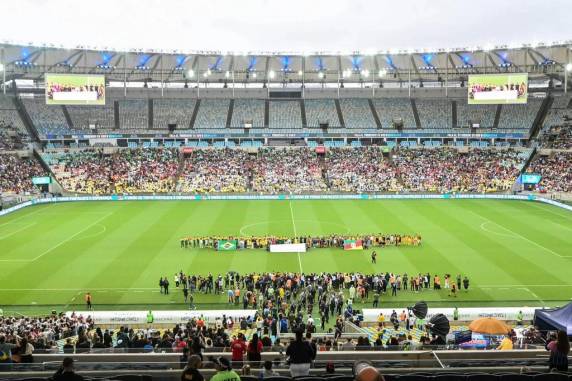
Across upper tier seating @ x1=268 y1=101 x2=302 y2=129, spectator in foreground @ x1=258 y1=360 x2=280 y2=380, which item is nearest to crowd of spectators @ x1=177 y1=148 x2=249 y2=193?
upper tier seating @ x1=268 y1=101 x2=302 y2=129

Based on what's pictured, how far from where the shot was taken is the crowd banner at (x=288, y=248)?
37500 mm

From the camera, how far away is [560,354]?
31.5 feet

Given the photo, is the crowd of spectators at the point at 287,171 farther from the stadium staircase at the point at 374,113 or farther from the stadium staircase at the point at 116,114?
the stadium staircase at the point at 116,114

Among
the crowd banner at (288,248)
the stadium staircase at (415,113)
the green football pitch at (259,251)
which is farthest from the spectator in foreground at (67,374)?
the stadium staircase at (415,113)

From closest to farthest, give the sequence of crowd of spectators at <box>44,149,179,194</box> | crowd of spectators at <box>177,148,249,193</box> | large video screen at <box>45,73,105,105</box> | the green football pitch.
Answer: the green football pitch < crowd of spectators at <box>44,149,179,194</box> < crowd of spectators at <box>177,148,249,193</box> < large video screen at <box>45,73,105,105</box>

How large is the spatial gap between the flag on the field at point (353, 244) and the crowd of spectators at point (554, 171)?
3565 centimetres

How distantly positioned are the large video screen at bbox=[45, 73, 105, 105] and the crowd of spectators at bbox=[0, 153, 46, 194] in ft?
26.8

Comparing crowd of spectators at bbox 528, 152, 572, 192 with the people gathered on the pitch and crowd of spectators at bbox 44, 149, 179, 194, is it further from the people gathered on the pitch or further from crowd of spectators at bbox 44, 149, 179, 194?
crowd of spectators at bbox 44, 149, 179, 194

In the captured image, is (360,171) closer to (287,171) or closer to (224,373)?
(287,171)

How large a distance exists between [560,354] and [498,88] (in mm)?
68226

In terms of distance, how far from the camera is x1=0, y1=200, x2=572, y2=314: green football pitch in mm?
28469

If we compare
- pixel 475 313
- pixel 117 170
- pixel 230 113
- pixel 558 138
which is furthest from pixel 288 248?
pixel 558 138

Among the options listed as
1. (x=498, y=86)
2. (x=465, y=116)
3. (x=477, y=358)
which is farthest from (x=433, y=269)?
(x=465, y=116)

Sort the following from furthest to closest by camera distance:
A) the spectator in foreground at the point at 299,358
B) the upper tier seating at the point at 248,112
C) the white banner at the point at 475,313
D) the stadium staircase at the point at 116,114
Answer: the upper tier seating at the point at 248,112, the stadium staircase at the point at 116,114, the white banner at the point at 475,313, the spectator in foreground at the point at 299,358
